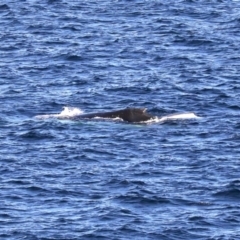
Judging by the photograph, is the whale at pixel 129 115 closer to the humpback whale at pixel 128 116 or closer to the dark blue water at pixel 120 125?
the humpback whale at pixel 128 116

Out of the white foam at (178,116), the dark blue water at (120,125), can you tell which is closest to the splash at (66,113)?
the dark blue water at (120,125)

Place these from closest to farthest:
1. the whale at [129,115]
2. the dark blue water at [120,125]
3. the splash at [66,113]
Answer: the dark blue water at [120,125] < the whale at [129,115] < the splash at [66,113]

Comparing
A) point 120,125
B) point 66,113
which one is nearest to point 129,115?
point 120,125

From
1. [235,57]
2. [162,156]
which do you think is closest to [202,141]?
[162,156]

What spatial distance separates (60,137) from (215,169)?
7.69m

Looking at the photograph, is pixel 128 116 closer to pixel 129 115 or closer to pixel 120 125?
pixel 129 115

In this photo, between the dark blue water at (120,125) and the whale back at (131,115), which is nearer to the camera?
the dark blue water at (120,125)

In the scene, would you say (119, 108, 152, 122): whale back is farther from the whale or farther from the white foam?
the white foam

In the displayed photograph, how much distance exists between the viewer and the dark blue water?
4256 centimetres

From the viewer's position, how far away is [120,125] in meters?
53.9

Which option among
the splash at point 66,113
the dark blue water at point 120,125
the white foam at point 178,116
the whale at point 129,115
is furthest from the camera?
the splash at point 66,113

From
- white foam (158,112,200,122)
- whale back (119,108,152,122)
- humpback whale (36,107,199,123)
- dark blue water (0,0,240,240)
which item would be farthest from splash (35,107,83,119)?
white foam (158,112,200,122)

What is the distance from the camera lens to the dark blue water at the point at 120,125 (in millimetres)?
42562

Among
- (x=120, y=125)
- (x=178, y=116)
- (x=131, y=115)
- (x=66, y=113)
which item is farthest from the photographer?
(x=66, y=113)
